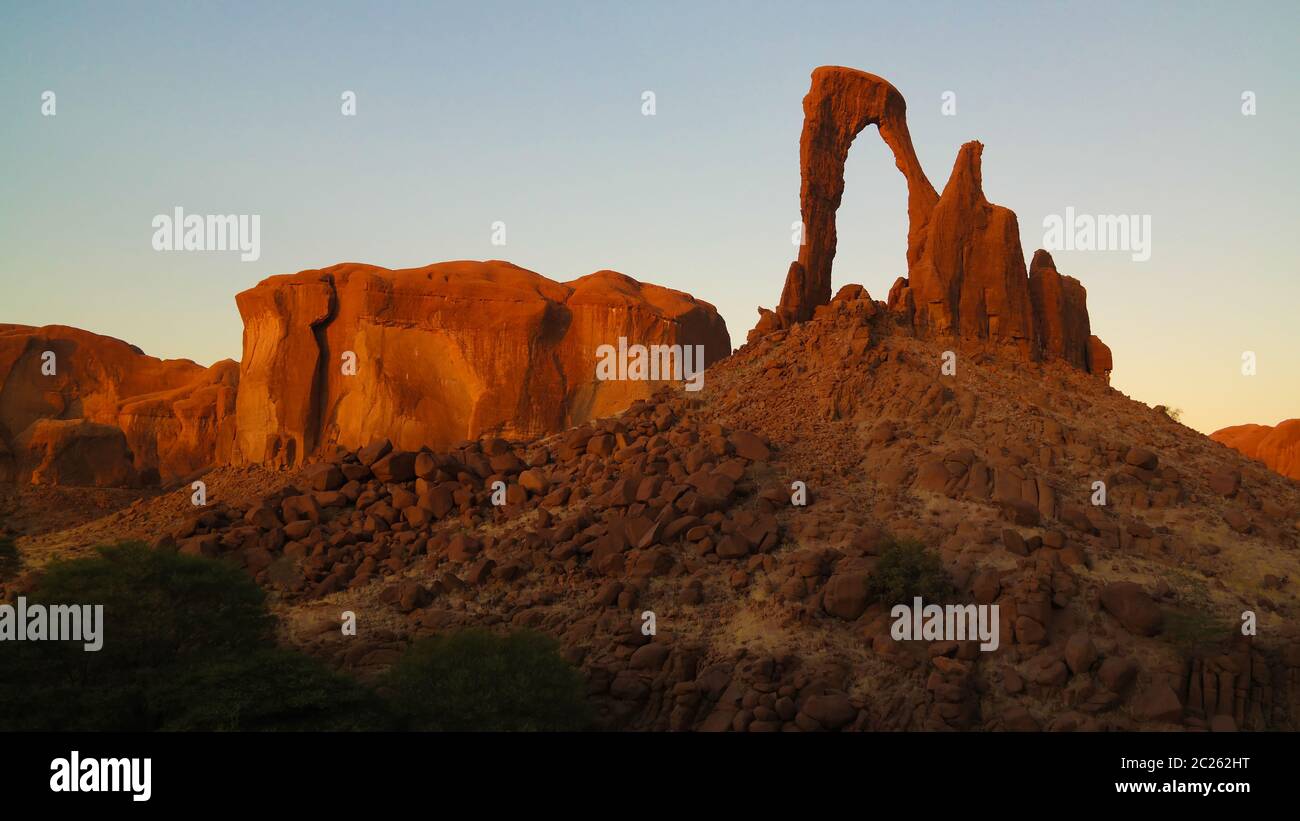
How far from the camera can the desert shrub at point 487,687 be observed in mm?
17203

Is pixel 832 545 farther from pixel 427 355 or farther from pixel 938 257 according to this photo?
pixel 427 355

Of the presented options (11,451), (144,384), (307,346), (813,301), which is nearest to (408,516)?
(813,301)

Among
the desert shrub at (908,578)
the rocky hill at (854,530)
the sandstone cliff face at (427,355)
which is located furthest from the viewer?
the sandstone cliff face at (427,355)

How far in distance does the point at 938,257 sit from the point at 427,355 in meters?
20.7

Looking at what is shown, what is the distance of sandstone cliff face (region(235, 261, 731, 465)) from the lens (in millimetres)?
42875

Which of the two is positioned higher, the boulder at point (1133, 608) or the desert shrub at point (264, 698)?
the boulder at point (1133, 608)

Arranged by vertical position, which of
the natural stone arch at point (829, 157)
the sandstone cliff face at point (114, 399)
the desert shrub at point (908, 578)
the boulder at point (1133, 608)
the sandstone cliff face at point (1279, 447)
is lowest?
the boulder at point (1133, 608)

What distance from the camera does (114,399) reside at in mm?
56312

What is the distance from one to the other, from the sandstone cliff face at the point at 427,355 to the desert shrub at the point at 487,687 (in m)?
24.1

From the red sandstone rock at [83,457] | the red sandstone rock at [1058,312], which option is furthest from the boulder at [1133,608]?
the red sandstone rock at [83,457]

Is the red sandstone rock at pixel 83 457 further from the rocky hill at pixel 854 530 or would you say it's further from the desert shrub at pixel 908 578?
the desert shrub at pixel 908 578

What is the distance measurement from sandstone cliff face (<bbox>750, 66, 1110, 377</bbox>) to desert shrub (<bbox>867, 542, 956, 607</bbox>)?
10.4 m

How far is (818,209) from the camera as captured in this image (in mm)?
32281
